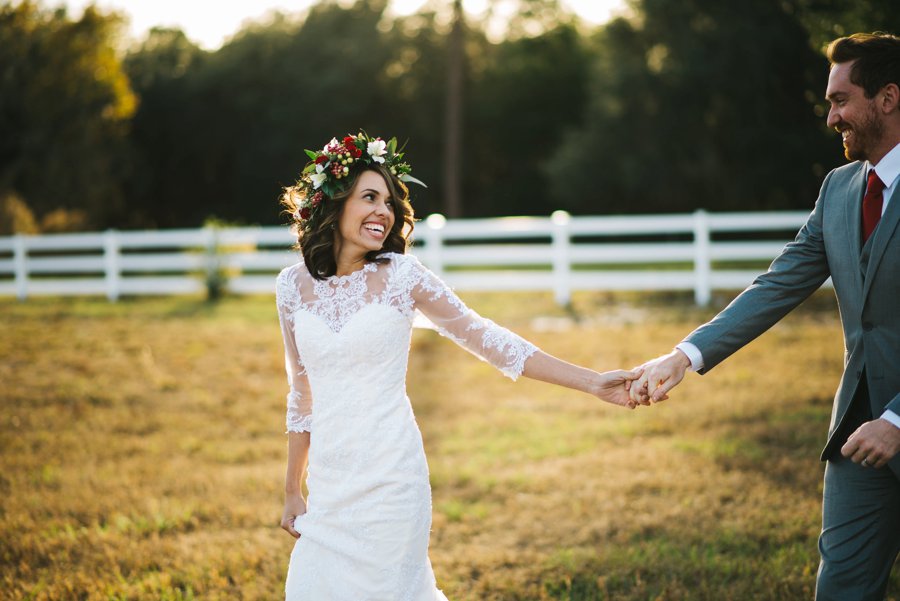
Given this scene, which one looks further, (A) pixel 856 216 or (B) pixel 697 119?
(B) pixel 697 119

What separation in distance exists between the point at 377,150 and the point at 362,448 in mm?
1127

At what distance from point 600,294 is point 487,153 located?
2763cm

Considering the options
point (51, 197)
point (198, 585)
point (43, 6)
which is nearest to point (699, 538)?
point (198, 585)

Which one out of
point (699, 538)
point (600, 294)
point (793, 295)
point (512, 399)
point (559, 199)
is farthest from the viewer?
point (559, 199)

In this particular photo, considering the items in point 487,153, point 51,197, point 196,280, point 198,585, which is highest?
point 487,153

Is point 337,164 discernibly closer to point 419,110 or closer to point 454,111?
point 454,111

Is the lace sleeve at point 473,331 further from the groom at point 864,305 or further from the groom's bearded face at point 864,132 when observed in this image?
the groom's bearded face at point 864,132

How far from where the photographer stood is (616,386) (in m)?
3.70

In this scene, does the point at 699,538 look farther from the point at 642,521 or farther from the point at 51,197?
the point at 51,197

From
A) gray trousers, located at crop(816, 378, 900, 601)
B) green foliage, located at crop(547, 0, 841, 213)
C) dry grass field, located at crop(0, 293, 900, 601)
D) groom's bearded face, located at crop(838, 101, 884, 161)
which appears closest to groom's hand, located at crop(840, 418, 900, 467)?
gray trousers, located at crop(816, 378, 900, 601)

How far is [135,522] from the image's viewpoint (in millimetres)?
5262

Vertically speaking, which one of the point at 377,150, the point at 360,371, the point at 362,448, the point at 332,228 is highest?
the point at 377,150

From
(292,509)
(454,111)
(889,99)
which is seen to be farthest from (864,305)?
(454,111)

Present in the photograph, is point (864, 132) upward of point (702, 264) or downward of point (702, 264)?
upward
